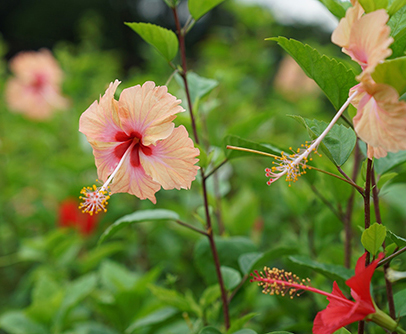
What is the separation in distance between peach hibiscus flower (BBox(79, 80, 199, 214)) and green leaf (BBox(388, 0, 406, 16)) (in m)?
0.34

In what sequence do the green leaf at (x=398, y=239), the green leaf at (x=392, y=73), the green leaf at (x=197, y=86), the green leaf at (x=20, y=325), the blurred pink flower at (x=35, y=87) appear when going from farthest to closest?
the blurred pink flower at (x=35, y=87), the green leaf at (x=20, y=325), the green leaf at (x=197, y=86), the green leaf at (x=398, y=239), the green leaf at (x=392, y=73)

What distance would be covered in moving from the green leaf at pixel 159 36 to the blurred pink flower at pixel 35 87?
1.86 meters

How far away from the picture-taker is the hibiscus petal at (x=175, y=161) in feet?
2.23

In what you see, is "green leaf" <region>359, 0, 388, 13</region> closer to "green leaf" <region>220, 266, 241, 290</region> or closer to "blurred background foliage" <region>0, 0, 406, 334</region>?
"blurred background foliage" <region>0, 0, 406, 334</region>

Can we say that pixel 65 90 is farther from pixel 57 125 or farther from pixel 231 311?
pixel 231 311

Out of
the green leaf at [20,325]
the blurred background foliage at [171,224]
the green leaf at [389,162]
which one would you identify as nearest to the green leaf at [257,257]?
the blurred background foliage at [171,224]

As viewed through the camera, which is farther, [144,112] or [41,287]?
[41,287]

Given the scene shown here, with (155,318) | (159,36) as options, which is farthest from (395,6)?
(155,318)

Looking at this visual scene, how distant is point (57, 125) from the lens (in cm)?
253

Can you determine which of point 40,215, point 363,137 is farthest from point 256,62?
point 363,137

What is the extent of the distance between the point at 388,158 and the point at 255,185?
42.8 inches

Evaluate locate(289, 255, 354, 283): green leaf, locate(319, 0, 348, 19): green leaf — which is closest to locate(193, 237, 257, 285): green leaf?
locate(289, 255, 354, 283): green leaf

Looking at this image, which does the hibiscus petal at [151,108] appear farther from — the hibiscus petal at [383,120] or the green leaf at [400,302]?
the green leaf at [400,302]

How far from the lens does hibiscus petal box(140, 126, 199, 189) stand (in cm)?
68
